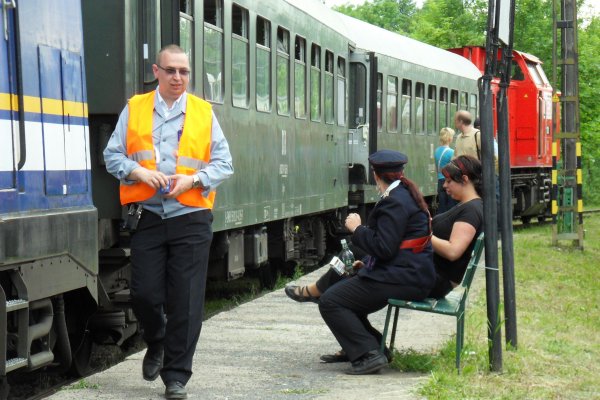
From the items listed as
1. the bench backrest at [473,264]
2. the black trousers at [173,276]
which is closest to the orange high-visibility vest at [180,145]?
the black trousers at [173,276]

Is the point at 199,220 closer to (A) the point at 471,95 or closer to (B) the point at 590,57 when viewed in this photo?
(A) the point at 471,95

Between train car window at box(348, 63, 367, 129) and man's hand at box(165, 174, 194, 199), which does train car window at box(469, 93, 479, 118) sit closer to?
train car window at box(348, 63, 367, 129)

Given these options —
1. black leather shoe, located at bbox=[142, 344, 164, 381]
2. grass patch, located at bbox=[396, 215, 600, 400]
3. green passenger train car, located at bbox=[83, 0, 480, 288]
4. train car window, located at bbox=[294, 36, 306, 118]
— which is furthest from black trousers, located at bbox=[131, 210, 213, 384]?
train car window, located at bbox=[294, 36, 306, 118]

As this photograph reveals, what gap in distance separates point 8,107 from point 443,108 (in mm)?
18717

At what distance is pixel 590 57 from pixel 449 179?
36997mm

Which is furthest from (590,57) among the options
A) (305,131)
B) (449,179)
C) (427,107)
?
(449,179)

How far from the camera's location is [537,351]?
360 inches

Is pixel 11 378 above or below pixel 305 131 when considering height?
below

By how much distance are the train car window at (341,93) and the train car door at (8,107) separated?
35.9ft

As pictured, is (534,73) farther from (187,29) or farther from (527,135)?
(187,29)

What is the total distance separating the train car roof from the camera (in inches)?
641

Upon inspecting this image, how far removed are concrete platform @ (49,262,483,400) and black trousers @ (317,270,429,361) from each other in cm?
19

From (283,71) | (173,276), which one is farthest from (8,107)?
(283,71)

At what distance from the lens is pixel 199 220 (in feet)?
22.6
